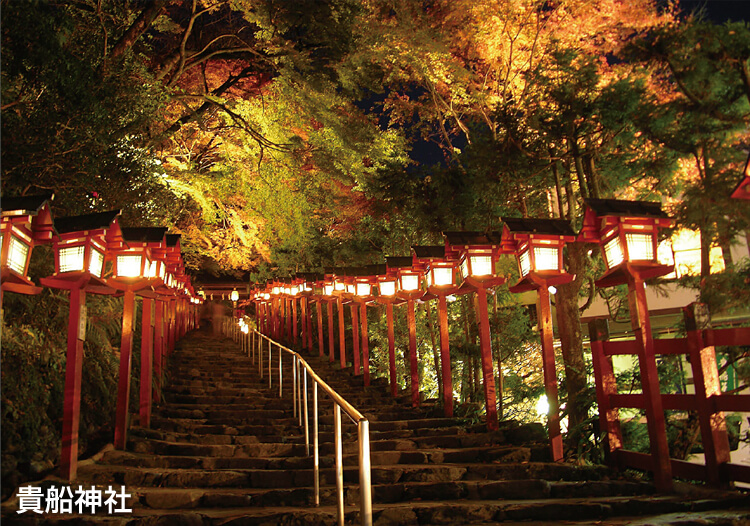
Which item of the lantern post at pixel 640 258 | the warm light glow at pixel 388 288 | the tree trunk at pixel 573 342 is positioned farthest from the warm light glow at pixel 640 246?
the warm light glow at pixel 388 288

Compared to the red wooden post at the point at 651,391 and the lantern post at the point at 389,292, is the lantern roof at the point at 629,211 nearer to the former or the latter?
the red wooden post at the point at 651,391

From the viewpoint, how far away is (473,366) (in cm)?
1377

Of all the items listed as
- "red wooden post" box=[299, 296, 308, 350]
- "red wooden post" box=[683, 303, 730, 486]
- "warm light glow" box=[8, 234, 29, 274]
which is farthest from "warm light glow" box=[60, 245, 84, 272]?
"red wooden post" box=[299, 296, 308, 350]

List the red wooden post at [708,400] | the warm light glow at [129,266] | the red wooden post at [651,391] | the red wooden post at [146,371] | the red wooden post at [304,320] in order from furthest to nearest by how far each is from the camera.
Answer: the red wooden post at [304,320] < the red wooden post at [146,371] < the warm light glow at [129,266] < the red wooden post at [651,391] < the red wooden post at [708,400]

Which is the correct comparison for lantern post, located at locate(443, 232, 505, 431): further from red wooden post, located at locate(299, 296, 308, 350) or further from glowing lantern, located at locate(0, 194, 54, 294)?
red wooden post, located at locate(299, 296, 308, 350)

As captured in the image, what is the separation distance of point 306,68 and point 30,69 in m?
8.18

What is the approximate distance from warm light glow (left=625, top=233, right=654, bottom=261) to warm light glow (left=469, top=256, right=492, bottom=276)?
3.36m

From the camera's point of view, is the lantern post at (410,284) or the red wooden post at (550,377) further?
the lantern post at (410,284)

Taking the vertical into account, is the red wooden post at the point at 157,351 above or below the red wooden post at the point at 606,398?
above

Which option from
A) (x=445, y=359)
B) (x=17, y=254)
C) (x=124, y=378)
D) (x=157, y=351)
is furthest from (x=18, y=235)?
(x=445, y=359)

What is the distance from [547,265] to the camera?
26.2ft

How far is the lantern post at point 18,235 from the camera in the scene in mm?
5480

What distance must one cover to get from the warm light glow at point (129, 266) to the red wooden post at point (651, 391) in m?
7.25

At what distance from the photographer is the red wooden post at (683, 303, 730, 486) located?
6.09m
